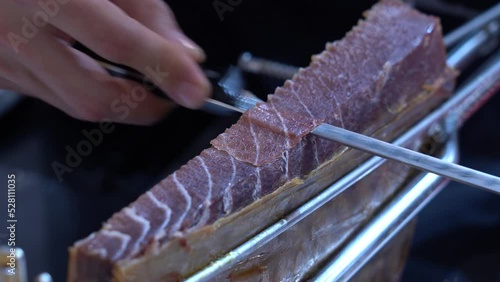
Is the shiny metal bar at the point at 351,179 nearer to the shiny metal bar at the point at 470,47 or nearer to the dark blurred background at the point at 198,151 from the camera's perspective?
the shiny metal bar at the point at 470,47

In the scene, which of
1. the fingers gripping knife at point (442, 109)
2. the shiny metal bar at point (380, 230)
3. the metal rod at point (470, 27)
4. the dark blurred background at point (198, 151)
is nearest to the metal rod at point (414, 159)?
the fingers gripping knife at point (442, 109)

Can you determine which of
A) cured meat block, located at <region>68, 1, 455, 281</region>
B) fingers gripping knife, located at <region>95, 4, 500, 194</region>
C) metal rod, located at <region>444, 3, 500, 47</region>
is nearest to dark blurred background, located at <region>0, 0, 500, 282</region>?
fingers gripping knife, located at <region>95, 4, 500, 194</region>

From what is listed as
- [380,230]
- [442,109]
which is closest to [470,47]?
[442,109]

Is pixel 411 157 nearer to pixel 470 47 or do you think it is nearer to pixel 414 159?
pixel 414 159

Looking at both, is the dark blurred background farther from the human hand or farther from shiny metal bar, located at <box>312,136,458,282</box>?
the human hand

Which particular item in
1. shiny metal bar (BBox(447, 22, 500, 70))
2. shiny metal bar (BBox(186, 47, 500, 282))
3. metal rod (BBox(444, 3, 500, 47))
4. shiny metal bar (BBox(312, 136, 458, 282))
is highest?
metal rod (BBox(444, 3, 500, 47))

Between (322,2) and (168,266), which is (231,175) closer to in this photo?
(168,266)
